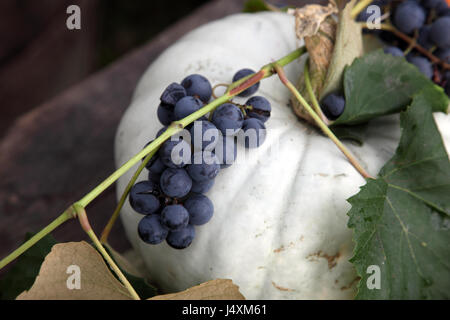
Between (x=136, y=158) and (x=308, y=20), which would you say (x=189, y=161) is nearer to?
(x=136, y=158)

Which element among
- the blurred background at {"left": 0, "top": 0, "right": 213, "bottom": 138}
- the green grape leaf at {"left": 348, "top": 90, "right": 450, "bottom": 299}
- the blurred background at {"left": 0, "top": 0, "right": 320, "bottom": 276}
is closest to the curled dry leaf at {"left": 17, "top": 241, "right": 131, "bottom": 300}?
the green grape leaf at {"left": 348, "top": 90, "right": 450, "bottom": 299}

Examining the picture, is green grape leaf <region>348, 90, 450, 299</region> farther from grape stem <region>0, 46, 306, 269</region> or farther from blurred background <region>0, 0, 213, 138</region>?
blurred background <region>0, 0, 213, 138</region>

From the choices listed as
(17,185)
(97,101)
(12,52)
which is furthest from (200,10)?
(17,185)

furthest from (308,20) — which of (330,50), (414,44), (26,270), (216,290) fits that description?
(26,270)

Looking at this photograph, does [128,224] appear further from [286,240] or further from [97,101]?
[97,101]

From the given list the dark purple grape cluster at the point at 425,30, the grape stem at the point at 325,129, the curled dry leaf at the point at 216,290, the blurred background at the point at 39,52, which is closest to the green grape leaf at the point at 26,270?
the curled dry leaf at the point at 216,290

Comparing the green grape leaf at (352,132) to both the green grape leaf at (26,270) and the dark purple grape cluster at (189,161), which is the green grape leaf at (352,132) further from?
the green grape leaf at (26,270)
